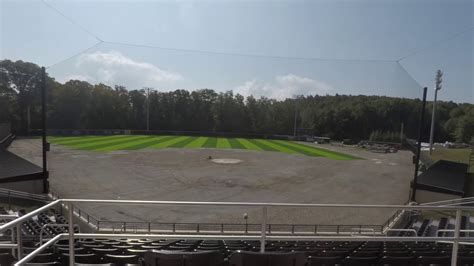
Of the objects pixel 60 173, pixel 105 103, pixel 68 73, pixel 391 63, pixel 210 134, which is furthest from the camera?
pixel 210 134

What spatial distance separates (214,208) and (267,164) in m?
15.7

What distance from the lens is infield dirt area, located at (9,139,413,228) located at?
1543 cm

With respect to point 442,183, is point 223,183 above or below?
below

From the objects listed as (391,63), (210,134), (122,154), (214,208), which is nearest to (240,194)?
(214,208)

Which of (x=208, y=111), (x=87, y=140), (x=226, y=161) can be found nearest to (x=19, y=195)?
(x=226, y=161)

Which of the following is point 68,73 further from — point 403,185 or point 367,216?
point 403,185

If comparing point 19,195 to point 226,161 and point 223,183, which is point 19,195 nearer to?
point 223,183

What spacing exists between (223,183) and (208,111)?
48.6 m

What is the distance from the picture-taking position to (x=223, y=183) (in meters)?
22.0

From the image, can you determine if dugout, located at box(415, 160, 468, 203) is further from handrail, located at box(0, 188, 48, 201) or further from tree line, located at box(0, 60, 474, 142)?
handrail, located at box(0, 188, 48, 201)

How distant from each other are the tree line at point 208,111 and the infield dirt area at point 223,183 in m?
5.98

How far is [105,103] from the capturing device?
4688 centimetres

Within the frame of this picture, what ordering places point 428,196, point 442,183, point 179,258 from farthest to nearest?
point 442,183 → point 428,196 → point 179,258

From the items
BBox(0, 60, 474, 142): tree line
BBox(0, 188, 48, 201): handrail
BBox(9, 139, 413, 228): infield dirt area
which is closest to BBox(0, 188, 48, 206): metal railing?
BBox(0, 188, 48, 201): handrail
